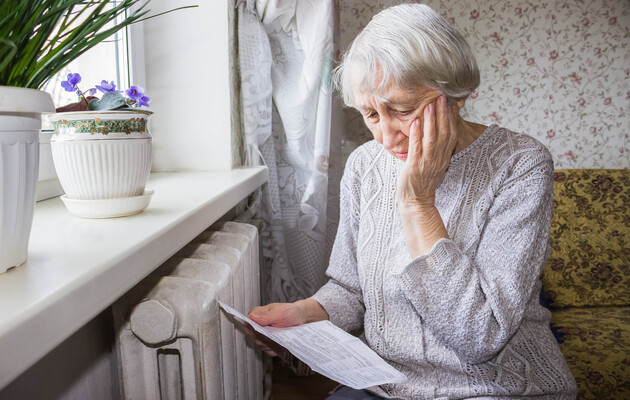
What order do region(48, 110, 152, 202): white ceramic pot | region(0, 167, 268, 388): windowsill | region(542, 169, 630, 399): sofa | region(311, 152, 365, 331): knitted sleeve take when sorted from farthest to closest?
region(542, 169, 630, 399): sofa < region(311, 152, 365, 331): knitted sleeve < region(48, 110, 152, 202): white ceramic pot < region(0, 167, 268, 388): windowsill

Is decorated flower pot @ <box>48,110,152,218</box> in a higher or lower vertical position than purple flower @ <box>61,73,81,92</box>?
lower

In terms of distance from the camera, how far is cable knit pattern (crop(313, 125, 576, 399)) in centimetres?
83

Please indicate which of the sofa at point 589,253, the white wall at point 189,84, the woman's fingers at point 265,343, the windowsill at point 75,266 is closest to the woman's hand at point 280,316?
the woman's fingers at point 265,343

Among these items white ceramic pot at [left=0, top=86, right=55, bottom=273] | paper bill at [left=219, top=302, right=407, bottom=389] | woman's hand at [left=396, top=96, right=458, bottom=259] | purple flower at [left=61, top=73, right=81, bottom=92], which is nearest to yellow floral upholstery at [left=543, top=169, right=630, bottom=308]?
woman's hand at [left=396, top=96, right=458, bottom=259]

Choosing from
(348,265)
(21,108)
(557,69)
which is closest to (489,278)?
(348,265)

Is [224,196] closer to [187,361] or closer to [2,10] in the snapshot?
[187,361]

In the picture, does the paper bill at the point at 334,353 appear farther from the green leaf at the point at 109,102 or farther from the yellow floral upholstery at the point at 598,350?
the yellow floral upholstery at the point at 598,350

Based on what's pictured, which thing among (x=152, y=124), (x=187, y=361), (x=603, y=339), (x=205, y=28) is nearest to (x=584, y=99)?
(x=603, y=339)

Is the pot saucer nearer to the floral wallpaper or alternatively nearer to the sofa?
the sofa

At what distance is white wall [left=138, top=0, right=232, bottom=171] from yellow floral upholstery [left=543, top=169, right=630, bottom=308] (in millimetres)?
1267

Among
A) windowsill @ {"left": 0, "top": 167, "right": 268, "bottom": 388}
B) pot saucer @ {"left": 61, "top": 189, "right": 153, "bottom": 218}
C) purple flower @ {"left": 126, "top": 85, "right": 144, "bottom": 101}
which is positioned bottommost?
windowsill @ {"left": 0, "top": 167, "right": 268, "bottom": 388}

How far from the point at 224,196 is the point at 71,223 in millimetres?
336

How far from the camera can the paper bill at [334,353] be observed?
74cm

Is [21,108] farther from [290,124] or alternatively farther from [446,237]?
[290,124]
